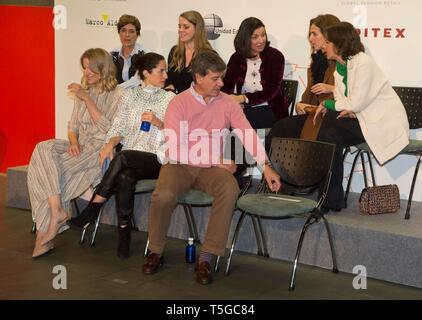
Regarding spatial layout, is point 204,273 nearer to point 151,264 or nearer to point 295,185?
point 151,264

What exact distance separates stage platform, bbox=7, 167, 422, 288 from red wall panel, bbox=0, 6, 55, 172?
2810mm

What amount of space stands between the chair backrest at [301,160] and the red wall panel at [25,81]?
11.2ft

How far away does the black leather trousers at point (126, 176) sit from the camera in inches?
197

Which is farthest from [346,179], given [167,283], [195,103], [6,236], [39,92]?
[39,92]

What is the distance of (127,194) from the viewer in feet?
16.5

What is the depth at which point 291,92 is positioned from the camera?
593 centimetres

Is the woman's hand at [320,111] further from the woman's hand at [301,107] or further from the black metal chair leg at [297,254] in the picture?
the black metal chair leg at [297,254]

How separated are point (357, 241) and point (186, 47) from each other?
85.2 inches

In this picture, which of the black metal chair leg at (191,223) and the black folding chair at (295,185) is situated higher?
the black folding chair at (295,185)

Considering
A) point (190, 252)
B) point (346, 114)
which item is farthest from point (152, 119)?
point (346, 114)

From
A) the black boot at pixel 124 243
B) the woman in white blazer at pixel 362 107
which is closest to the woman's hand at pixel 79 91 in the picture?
the black boot at pixel 124 243

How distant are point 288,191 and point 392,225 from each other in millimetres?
713
